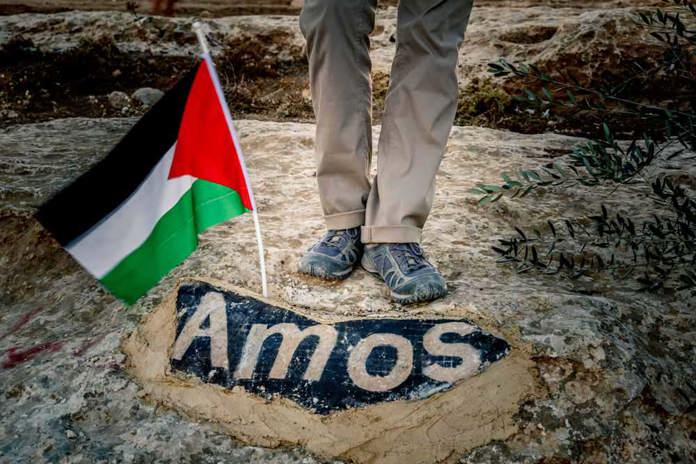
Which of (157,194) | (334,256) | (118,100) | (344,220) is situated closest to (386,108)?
(344,220)

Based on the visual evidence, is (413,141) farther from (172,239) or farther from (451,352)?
(172,239)

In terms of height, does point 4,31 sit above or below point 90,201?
below

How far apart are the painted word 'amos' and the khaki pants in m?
0.42

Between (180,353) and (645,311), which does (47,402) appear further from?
(645,311)

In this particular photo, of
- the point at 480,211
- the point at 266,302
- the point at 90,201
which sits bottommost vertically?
the point at 480,211

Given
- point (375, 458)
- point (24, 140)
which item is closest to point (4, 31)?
point (24, 140)

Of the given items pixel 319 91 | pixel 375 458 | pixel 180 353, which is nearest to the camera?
pixel 375 458

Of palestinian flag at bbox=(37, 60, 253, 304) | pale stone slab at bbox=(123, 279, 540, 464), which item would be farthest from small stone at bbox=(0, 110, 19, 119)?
pale stone slab at bbox=(123, 279, 540, 464)

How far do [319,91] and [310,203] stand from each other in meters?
0.90

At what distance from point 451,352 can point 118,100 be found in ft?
13.9

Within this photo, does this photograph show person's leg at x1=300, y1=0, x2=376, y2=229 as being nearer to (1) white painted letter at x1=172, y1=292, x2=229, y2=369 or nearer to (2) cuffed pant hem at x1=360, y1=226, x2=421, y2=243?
(2) cuffed pant hem at x1=360, y1=226, x2=421, y2=243

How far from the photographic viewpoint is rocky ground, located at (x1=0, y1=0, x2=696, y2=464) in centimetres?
163

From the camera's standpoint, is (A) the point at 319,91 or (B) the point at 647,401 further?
(A) the point at 319,91

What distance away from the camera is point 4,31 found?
19.1 ft
